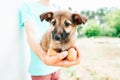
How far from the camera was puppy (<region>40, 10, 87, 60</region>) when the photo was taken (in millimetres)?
726

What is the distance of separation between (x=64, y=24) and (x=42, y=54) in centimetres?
14

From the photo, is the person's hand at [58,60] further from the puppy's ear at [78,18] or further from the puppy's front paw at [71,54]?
the puppy's ear at [78,18]

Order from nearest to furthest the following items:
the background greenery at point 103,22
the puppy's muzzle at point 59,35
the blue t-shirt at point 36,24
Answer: the puppy's muzzle at point 59,35, the blue t-shirt at point 36,24, the background greenery at point 103,22

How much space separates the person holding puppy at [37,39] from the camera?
78 cm

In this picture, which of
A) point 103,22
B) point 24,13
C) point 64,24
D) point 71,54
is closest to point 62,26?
point 64,24

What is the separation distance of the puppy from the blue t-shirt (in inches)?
2.4

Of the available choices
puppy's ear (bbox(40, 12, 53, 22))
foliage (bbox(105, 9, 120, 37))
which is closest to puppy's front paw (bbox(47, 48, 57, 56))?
puppy's ear (bbox(40, 12, 53, 22))

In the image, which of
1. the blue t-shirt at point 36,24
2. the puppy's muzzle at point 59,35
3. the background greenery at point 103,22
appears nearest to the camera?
the puppy's muzzle at point 59,35

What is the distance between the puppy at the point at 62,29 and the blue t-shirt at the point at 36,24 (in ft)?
0.20

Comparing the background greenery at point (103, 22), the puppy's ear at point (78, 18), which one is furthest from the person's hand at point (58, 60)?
the background greenery at point (103, 22)

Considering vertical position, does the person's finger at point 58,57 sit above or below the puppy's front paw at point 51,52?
below

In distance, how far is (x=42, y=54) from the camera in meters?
0.78

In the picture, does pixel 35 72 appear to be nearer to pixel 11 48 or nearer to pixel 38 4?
pixel 11 48

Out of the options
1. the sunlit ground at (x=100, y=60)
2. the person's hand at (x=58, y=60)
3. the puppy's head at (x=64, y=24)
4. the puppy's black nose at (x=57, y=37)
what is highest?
the puppy's head at (x=64, y=24)
